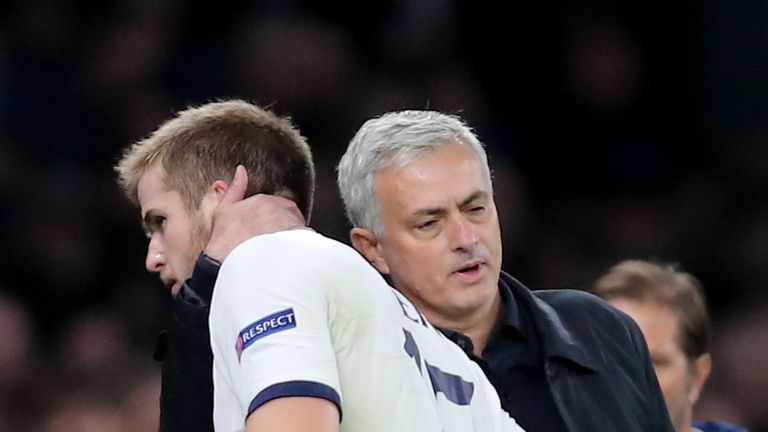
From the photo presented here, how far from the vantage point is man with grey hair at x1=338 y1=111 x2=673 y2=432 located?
9.50 ft

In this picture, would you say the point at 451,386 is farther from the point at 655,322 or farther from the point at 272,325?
the point at 655,322

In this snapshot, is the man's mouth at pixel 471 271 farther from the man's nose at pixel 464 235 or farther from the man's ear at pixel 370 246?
the man's ear at pixel 370 246

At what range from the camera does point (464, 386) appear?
2.08 meters

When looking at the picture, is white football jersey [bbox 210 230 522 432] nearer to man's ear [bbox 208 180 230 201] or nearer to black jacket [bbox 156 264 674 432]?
man's ear [bbox 208 180 230 201]

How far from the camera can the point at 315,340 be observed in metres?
1.82

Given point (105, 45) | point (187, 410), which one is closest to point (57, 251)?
point (105, 45)

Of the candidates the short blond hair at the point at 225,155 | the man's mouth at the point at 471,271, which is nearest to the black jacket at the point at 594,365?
the man's mouth at the point at 471,271

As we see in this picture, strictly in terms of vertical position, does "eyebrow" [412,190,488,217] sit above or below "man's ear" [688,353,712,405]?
above

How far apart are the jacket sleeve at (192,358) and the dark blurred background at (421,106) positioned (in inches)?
113

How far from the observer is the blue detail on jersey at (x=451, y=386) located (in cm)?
200

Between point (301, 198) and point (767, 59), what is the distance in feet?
12.6

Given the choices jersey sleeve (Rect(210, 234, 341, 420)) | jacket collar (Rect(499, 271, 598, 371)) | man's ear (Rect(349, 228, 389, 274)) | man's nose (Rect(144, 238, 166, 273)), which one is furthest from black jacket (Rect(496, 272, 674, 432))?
jersey sleeve (Rect(210, 234, 341, 420))

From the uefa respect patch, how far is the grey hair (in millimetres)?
1241

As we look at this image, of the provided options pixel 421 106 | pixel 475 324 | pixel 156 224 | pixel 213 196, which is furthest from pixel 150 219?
pixel 421 106
